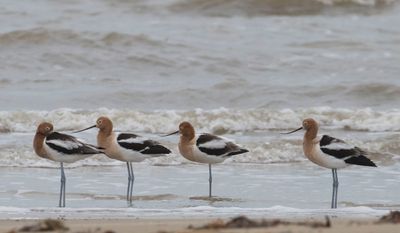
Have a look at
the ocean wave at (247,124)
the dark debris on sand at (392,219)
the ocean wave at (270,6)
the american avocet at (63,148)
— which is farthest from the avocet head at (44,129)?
the ocean wave at (270,6)

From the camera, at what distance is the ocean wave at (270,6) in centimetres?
2378

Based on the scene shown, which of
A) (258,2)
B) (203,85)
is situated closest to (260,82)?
(203,85)

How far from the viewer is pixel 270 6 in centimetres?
2428

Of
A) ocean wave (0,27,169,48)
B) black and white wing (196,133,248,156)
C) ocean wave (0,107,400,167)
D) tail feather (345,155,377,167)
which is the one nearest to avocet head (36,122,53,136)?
black and white wing (196,133,248,156)

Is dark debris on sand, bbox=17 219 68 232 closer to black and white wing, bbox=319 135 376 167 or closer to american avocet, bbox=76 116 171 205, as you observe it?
american avocet, bbox=76 116 171 205

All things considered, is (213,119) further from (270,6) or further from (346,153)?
(270,6)

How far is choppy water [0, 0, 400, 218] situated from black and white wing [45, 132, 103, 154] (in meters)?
0.45

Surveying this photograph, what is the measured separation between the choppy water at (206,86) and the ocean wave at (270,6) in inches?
1.4

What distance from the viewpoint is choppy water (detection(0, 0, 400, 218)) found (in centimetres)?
1153

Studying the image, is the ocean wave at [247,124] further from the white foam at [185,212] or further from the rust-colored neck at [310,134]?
the white foam at [185,212]

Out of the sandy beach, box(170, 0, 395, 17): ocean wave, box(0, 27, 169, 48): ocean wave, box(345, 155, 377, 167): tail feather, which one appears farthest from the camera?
box(170, 0, 395, 17): ocean wave

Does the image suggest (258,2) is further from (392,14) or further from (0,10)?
(0,10)

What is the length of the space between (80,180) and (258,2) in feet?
43.6

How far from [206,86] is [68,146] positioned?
7190 millimetres
